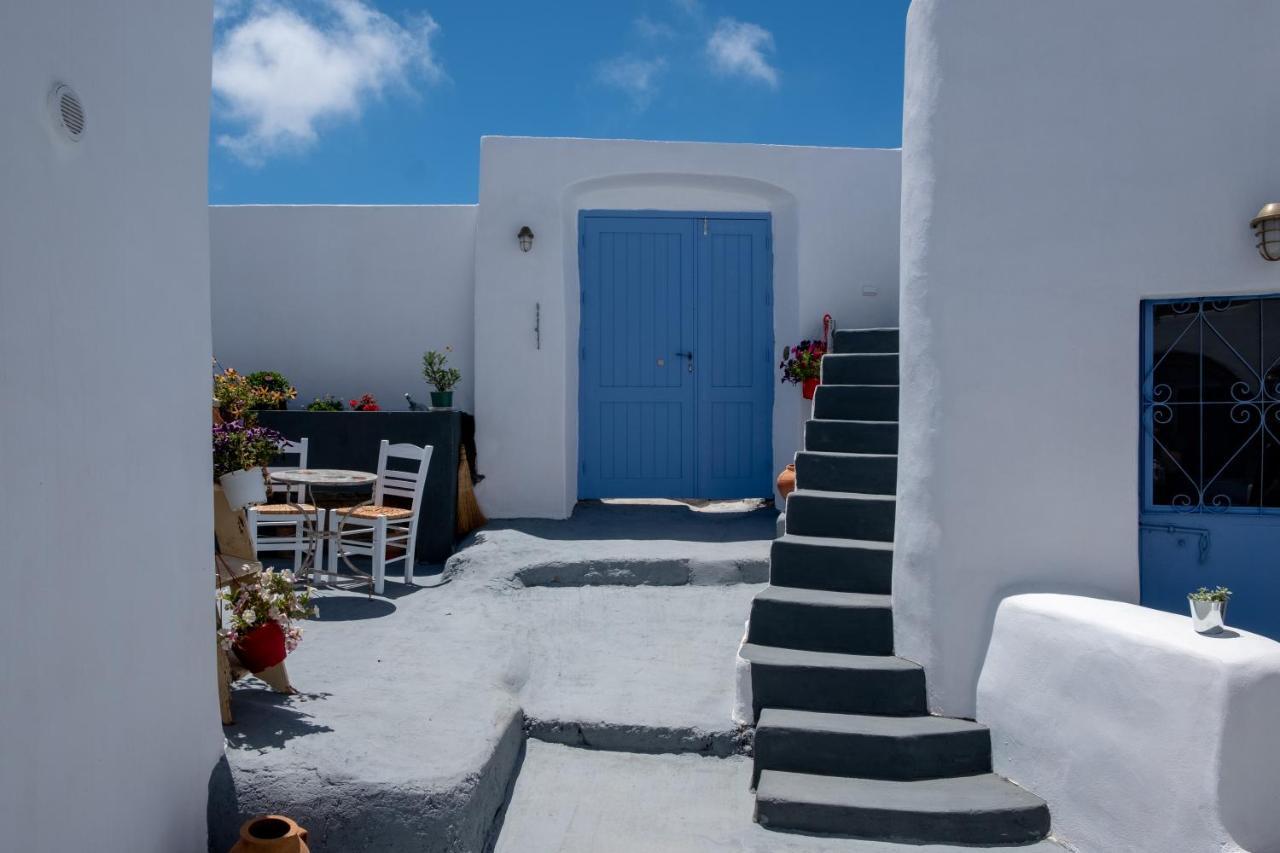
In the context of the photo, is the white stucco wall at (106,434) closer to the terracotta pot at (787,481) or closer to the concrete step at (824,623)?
the concrete step at (824,623)

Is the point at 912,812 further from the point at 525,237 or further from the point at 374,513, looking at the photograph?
the point at 525,237

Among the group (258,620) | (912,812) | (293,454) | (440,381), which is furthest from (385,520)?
(912,812)

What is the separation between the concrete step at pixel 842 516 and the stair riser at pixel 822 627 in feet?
2.00

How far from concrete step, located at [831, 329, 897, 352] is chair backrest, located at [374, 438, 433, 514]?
3010 mm

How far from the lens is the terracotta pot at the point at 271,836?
2801 mm

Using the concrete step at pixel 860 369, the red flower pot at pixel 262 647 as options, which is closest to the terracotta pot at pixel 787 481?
the concrete step at pixel 860 369

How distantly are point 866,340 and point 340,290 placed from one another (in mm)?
4539

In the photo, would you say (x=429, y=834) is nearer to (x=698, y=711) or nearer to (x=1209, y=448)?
(x=698, y=711)

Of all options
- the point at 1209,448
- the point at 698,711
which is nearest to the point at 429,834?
the point at 698,711

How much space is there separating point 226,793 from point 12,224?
196 centimetres

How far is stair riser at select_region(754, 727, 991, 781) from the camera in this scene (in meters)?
3.94

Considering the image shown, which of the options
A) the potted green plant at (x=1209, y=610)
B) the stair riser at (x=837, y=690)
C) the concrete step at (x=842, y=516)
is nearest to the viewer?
the potted green plant at (x=1209, y=610)

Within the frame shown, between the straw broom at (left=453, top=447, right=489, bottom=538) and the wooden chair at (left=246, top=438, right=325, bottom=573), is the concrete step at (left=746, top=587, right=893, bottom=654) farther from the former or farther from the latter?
the straw broom at (left=453, top=447, right=489, bottom=538)

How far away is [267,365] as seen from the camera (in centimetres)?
821
